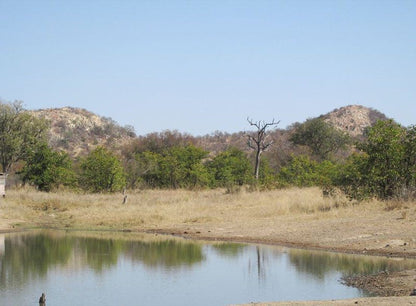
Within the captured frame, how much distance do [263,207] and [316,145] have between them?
137 feet

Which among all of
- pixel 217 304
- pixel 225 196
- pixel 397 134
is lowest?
pixel 217 304

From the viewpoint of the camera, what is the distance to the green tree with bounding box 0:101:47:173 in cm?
4859

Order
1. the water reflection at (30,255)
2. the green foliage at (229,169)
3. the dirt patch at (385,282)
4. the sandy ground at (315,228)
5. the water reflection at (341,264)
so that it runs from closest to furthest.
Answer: the dirt patch at (385,282) < the water reflection at (341,264) < the water reflection at (30,255) < the sandy ground at (315,228) < the green foliage at (229,169)

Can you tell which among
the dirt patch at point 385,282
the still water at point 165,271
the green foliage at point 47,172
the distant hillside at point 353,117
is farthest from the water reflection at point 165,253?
the distant hillside at point 353,117

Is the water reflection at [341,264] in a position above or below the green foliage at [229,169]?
below

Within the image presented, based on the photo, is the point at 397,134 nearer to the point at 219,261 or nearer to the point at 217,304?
the point at 219,261

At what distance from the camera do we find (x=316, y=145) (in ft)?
230

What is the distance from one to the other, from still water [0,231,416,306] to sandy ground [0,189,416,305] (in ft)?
3.28

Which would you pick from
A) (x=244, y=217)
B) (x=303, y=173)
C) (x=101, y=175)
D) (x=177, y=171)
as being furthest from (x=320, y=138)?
(x=244, y=217)

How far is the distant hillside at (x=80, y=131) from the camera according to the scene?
81.1 meters

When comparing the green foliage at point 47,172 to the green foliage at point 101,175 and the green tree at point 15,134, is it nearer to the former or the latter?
the green foliage at point 101,175

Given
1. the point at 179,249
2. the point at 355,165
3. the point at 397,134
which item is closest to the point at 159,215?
the point at 179,249

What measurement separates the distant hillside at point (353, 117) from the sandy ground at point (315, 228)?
6806 cm

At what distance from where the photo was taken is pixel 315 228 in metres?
23.7
